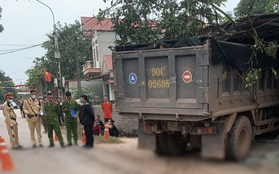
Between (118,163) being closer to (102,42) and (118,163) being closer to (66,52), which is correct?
(102,42)

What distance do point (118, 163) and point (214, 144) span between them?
78.5 inches

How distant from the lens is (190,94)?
17.3 feet

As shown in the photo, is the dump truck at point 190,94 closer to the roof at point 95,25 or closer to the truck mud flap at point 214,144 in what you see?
the truck mud flap at point 214,144

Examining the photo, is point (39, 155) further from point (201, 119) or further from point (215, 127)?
point (215, 127)

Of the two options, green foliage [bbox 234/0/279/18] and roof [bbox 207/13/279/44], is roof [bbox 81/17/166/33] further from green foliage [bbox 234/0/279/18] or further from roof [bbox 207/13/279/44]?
green foliage [bbox 234/0/279/18]

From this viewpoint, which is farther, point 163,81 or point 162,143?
point 162,143

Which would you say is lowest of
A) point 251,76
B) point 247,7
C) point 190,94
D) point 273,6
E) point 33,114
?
point 33,114

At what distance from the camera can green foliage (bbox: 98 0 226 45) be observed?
30.2 feet

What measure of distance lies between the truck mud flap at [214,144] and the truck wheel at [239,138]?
0.22 meters

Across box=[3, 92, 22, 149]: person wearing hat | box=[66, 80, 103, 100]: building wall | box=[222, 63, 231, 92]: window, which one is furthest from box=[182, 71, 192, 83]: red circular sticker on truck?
box=[66, 80, 103, 100]: building wall

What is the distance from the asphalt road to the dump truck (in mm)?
468

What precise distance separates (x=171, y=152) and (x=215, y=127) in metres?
1.32

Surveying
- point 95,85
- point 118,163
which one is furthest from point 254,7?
point 118,163

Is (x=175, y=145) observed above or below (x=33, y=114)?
below
